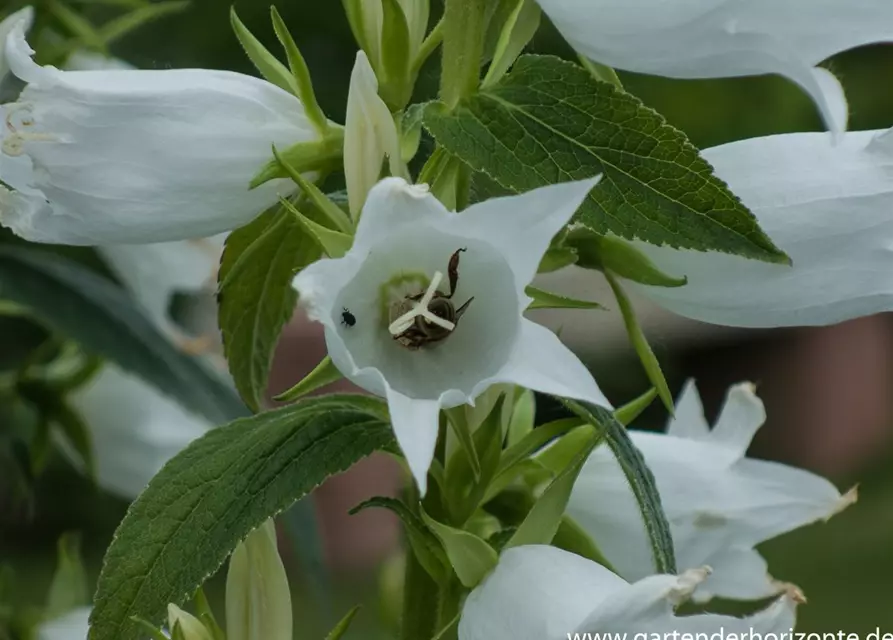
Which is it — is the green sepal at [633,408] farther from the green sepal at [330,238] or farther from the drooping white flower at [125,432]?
the drooping white flower at [125,432]

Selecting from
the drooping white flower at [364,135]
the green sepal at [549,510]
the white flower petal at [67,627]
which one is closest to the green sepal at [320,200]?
the drooping white flower at [364,135]

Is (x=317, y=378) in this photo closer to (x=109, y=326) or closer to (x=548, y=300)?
(x=548, y=300)

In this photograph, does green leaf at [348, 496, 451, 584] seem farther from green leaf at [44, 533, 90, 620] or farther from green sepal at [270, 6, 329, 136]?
green leaf at [44, 533, 90, 620]

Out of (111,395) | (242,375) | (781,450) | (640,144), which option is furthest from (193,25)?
(781,450)

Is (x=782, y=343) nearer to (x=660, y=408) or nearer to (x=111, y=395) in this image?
(x=660, y=408)

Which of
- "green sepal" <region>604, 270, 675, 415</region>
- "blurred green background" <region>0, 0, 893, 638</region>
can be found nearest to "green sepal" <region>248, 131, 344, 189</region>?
"green sepal" <region>604, 270, 675, 415</region>
